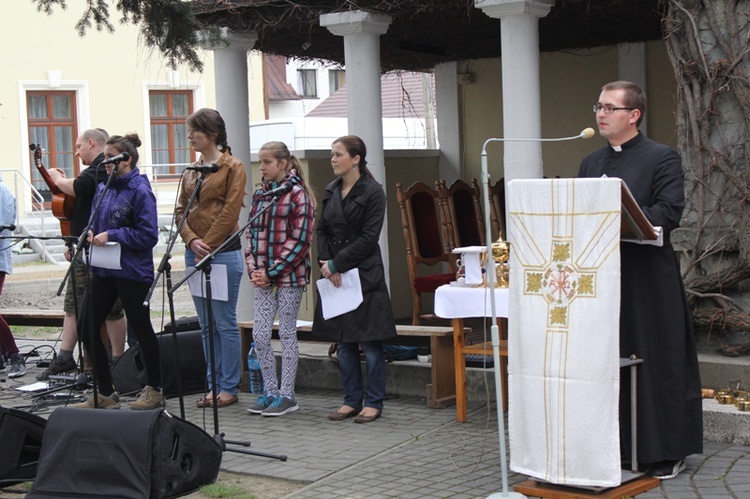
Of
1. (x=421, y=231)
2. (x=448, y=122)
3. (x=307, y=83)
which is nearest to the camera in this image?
(x=421, y=231)

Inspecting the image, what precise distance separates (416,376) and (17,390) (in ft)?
10.6

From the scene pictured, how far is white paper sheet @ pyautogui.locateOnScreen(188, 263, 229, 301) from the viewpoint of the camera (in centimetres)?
720

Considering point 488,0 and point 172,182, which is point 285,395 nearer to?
point 488,0

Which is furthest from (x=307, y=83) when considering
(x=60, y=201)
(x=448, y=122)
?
(x=60, y=201)

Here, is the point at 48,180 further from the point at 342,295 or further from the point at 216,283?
the point at 342,295

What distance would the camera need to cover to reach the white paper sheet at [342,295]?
22.5 ft

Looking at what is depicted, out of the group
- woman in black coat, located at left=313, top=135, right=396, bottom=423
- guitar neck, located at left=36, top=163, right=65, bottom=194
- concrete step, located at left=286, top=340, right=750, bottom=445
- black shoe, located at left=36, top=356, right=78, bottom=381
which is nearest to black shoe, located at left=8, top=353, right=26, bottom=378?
black shoe, located at left=36, top=356, right=78, bottom=381

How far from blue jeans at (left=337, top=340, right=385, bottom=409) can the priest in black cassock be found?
2049 mm

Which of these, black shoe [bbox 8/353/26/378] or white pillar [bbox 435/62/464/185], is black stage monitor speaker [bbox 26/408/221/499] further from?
white pillar [bbox 435/62/464/185]

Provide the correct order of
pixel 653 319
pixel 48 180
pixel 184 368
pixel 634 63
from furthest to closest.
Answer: pixel 634 63, pixel 48 180, pixel 184 368, pixel 653 319

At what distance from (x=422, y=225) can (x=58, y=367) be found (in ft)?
11.0

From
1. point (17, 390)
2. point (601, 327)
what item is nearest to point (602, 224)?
point (601, 327)

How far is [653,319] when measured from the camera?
5.20m

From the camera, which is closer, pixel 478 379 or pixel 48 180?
pixel 478 379
